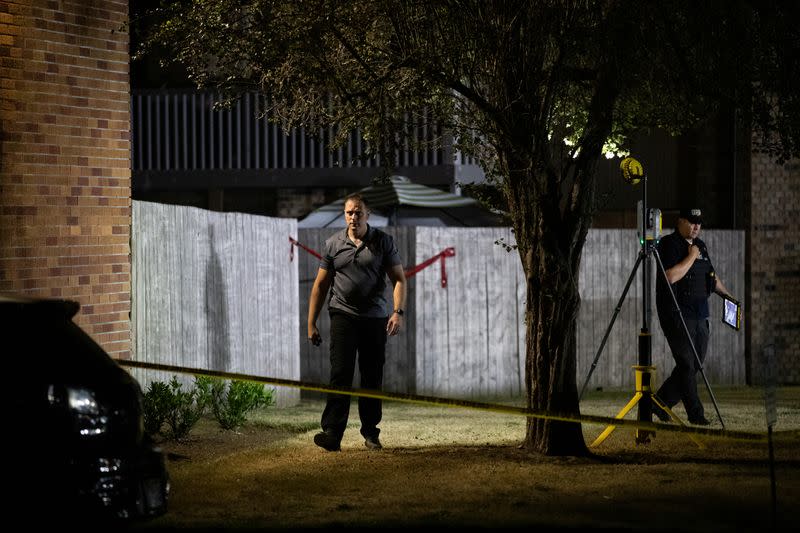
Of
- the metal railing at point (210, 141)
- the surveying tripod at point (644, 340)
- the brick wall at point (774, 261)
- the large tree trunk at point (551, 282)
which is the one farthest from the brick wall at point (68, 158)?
the metal railing at point (210, 141)

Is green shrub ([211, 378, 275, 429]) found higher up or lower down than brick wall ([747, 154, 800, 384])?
lower down

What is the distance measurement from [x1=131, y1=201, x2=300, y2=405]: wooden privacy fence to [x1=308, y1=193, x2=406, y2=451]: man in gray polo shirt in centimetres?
157

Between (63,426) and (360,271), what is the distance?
4.66 metres

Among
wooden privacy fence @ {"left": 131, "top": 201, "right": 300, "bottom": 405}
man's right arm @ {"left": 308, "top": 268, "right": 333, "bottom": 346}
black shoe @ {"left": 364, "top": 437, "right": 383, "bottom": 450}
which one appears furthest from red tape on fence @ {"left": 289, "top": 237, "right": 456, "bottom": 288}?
black shoe @ {"left": 364, "top": 437, "right": 383, "bottom": 450}

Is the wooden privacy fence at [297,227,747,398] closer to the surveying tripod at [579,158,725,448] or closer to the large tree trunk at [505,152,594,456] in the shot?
the surveying tripod at [579,158,725,448]

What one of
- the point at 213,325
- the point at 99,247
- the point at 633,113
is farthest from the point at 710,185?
the point at 99,247

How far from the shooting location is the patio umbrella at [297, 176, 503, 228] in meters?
18.5

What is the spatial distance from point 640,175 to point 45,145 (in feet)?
14.7

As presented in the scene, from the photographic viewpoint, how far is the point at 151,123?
2284 centimetres

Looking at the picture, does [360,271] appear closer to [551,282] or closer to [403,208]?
[551,282]

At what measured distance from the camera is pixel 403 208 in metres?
19.5

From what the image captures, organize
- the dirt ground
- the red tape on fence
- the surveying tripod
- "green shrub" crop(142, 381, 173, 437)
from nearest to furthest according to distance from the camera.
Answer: the dirt ground → "green shrub" crop(142, 381, 173, 437) → the surveying tripod → the red tape on fence

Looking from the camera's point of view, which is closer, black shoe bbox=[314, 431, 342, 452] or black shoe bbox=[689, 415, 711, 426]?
black shoe bbox=[314, 431, 342, 452]

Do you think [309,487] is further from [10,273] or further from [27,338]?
[27,338]
